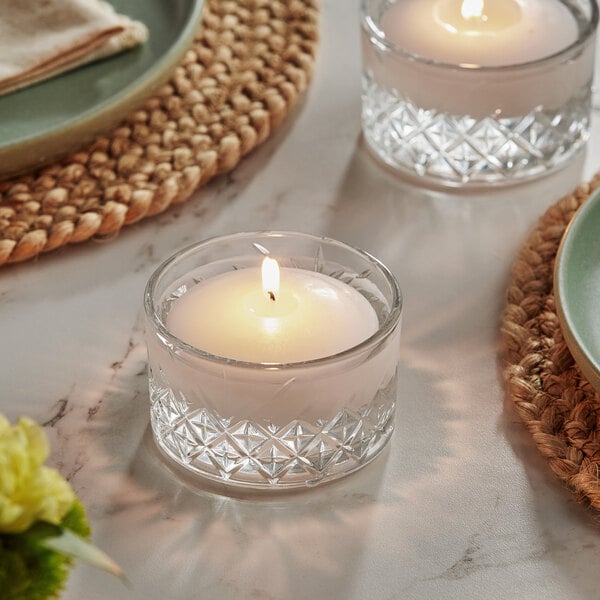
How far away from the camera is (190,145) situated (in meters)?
0.96

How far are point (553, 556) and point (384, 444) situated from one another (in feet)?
0.41

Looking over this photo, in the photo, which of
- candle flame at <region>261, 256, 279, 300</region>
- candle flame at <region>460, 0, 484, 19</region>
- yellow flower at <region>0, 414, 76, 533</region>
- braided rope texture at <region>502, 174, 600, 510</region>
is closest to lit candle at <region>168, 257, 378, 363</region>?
candle flame at <region>261, 256, 279, 300</region>

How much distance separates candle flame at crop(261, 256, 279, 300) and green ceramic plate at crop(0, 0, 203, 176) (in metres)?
0.28

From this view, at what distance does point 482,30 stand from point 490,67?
0.07 metres

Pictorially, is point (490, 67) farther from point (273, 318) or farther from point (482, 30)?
point (273, 318)

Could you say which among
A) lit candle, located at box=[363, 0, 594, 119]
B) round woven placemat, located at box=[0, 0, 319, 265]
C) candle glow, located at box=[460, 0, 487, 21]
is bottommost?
round woven placemat, located at box=[0, 0, 319, 265]

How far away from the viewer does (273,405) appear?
24.6 inches

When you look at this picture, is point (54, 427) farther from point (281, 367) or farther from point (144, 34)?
point (144, 34)

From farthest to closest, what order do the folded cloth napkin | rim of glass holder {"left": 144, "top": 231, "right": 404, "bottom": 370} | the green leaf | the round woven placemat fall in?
the folded cloth napkin < the round woven placemat < rim of glass holder {"left": 144, "top": 231, "right": 404, "bottom": 370} < the green leaf

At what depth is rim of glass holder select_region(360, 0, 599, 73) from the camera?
2.91 feet

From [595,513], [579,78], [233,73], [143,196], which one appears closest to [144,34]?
[233,73]

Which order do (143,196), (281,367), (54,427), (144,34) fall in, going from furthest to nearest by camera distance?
(144,34) → (143,196) → (54,427) → (281,367)

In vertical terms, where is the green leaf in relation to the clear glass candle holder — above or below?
above

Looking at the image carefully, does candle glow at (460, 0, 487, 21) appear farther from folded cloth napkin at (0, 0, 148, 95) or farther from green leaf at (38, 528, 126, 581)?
green leaf at (38, 528, 126, 581)
